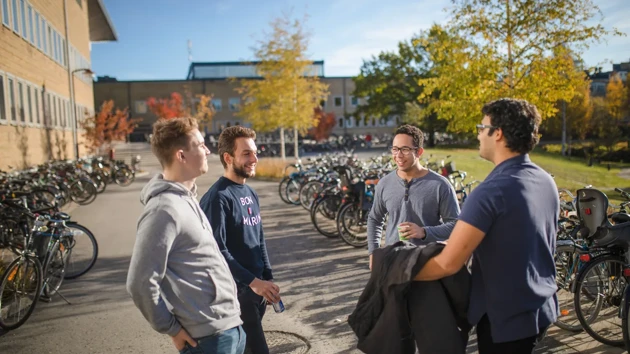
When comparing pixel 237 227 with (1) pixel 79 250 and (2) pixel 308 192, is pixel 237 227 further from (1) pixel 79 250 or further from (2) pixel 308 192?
(2) pixel 308 192

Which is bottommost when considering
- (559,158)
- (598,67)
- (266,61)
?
(559,158)

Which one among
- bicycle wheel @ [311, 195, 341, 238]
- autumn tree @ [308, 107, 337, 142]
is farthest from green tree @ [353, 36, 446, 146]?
bicycle wheel @ [311, 195, 341, 238]

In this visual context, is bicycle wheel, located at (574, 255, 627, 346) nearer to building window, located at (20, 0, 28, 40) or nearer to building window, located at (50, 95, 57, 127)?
building window, located at (20, 0, 28, 40)

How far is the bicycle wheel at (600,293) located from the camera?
4496mm

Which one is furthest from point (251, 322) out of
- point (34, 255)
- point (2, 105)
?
point (2, 105)

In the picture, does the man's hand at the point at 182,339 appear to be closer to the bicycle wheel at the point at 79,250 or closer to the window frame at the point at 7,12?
the bicycle wheel at the point at 79,250

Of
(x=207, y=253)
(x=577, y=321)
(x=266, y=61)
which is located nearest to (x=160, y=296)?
(x=207, y=253)

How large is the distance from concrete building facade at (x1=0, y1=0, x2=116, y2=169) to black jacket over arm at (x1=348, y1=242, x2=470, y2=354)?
16.4 m

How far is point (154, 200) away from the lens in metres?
2.21

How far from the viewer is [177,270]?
7.34 feet

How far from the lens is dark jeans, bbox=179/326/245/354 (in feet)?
7.47

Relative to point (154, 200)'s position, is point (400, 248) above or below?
below

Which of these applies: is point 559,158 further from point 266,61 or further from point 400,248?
point 400,248

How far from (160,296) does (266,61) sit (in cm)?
2530
